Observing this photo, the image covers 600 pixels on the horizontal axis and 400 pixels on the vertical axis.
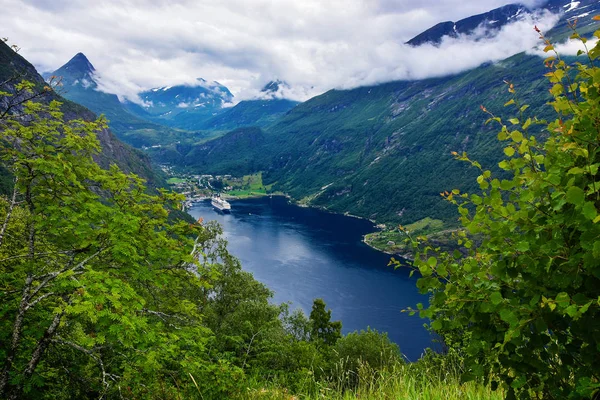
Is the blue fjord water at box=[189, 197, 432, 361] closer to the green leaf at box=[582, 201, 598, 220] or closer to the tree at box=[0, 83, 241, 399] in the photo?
the tree at box=[0, 83, 241, 399]

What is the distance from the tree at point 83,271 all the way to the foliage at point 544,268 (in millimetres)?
5716

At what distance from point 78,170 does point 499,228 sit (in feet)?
29.9

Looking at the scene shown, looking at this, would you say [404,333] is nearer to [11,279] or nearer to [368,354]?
[368,354]

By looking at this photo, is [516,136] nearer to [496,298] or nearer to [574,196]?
[574,196]

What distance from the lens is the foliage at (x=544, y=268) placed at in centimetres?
311

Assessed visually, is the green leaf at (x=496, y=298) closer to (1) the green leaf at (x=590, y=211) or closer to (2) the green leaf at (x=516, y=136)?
(1) the green leaf at (x=590, y=211)

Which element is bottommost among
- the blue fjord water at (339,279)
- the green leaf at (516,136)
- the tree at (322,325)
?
the green leaf at (516,136)

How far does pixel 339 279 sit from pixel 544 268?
13565cm

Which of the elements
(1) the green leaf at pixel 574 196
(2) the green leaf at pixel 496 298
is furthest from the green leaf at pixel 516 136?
(2) the green leaf at pixel 496 298

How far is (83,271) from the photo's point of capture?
7324 millimetres

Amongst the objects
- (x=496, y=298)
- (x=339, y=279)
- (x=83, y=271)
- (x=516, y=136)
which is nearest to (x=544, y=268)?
(x=496, y=298)

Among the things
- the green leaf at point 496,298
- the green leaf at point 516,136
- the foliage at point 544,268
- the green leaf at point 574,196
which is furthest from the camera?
the green leaf at point 516,136

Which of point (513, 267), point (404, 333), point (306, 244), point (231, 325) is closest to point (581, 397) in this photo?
point (513, 267)

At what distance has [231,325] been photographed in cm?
3247
